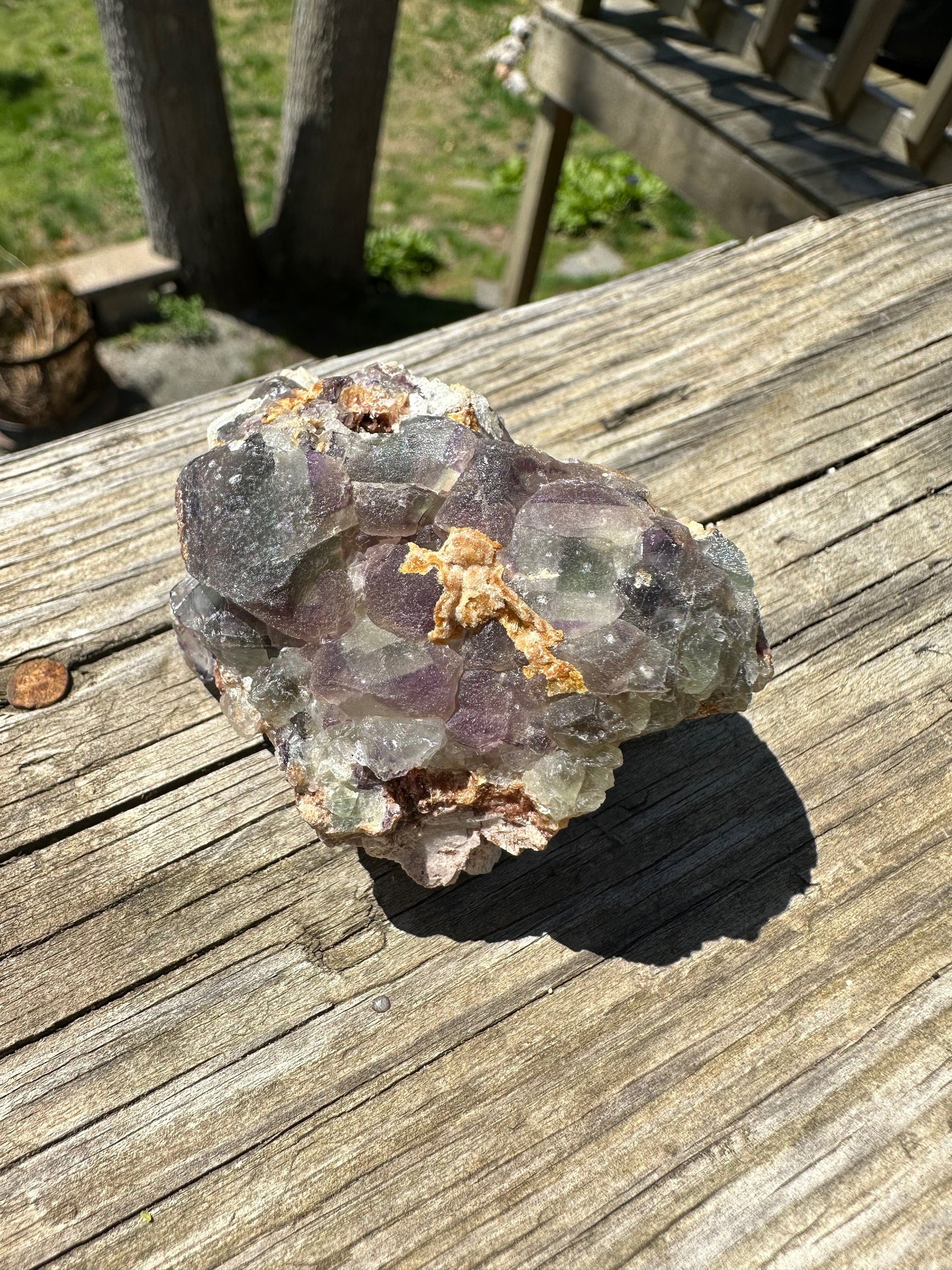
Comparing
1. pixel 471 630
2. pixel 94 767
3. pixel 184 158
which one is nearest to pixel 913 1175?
pixel 471 630

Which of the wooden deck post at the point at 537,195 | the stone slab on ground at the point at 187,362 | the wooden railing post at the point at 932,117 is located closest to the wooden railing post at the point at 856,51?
the wooden railing post at the point at 932,117

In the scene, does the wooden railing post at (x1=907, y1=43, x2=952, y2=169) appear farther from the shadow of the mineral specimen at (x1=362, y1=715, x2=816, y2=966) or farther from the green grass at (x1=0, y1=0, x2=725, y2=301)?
the green grass at (x1=0, y1=0, x2=725, y2=301)

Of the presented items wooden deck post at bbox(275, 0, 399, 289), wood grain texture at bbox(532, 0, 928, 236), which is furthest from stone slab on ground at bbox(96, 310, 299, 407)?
wood grain texture at bbox(532, 0, 928, 236)

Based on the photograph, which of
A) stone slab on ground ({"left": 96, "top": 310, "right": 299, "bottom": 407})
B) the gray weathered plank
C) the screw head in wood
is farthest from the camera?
stone slab on ground ({"left": 96, "top": 310, "right": 299, "bottom": 407})

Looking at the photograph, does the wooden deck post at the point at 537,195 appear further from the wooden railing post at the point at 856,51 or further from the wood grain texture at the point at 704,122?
the wooden railing post at the point at 856,51

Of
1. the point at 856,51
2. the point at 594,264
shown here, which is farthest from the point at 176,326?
the point at 856,51
